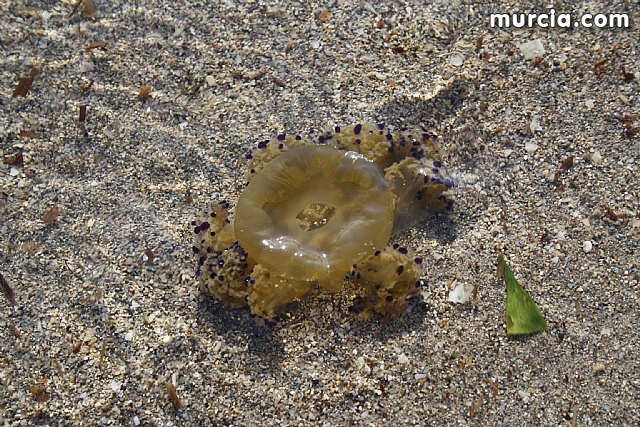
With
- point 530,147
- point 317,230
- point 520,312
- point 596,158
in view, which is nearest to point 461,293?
point 520,312

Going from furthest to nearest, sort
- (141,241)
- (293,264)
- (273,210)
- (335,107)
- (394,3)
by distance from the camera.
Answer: (394,3), (335,107), (141,241), (273,210), (293,264)

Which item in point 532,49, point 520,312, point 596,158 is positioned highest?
point 532,49

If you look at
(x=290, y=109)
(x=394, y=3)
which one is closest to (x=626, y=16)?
(x=394, y=3)

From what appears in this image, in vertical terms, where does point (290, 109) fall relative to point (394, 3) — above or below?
below

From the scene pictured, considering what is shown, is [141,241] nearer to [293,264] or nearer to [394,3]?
[293,264]

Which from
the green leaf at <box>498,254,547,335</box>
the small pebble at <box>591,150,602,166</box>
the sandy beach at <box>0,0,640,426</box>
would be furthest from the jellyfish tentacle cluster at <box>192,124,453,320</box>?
the small pebble at <box>591,150,602,166</box>

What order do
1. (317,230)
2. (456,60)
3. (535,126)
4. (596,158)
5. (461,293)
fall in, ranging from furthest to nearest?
(456,60)
(535,126)
(596,158)
(461,293)
(317,230)

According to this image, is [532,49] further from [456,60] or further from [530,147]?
[530,147]

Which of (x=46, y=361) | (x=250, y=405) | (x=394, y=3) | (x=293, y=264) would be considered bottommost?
(x=250, y=405)
